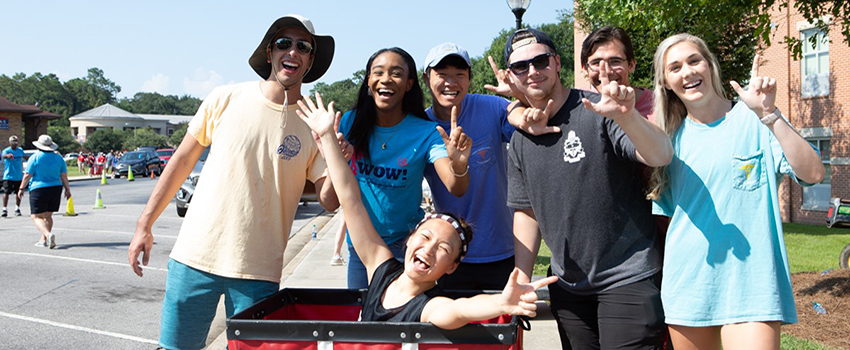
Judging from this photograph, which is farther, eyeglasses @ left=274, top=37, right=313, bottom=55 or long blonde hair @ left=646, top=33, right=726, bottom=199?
eyeglasses @ left=274, top=37, right=313, bottom=55

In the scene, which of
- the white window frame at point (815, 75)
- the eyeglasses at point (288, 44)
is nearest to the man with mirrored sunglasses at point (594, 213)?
the eyeglasses at point (288, 44)

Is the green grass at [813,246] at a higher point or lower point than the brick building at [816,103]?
lower

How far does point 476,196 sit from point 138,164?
42.9 m

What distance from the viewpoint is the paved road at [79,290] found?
557cm

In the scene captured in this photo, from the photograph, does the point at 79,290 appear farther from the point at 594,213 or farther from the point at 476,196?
the point at 594,213

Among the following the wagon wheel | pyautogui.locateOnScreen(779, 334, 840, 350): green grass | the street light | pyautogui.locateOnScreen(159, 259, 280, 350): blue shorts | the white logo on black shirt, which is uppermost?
the street light

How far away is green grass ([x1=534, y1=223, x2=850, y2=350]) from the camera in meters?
5.33

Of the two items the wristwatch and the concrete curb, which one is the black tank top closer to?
the wristwatch

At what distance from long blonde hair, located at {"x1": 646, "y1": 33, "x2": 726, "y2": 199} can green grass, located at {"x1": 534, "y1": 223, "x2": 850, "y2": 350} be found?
344 centimetres

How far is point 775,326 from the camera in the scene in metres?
2.27

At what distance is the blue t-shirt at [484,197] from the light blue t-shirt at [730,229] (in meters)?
1.11

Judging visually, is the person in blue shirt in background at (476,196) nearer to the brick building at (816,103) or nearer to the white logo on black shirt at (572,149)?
the white logo on black shirt at (572,149)

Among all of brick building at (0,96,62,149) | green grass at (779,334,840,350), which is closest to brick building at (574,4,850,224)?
green grass at (779,334,840,350)

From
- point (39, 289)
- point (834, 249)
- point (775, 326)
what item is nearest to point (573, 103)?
point (775, 326)
